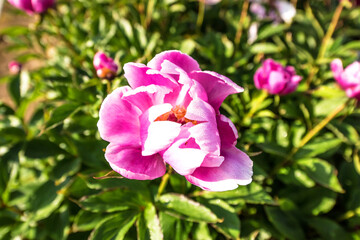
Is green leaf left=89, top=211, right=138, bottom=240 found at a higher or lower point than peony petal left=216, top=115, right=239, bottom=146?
lower

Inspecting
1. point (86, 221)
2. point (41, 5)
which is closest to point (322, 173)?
point (86, 221)

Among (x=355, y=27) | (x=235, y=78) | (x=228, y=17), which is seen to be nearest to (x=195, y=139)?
(x=235, y=78)

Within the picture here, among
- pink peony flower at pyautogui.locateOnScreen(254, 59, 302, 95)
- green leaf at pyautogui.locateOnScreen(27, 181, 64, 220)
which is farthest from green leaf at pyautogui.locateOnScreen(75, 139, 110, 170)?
pink peony flower at pyautogui.locateOnScreen(254, 59, 302, 95)

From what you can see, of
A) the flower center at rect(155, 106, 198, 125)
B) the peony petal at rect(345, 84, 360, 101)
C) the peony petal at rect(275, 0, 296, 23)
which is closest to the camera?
the flower center at rect(155, 106, 198, 125)

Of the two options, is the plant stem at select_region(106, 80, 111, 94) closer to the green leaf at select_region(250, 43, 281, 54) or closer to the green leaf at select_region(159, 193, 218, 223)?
the green leaf at select_region(159, 193, 218, 223)

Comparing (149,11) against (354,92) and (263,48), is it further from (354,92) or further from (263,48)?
(354,92)

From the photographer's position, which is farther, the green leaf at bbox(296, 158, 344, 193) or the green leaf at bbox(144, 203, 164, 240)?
the green leaf at bbox(296, 158, 344, 193)
